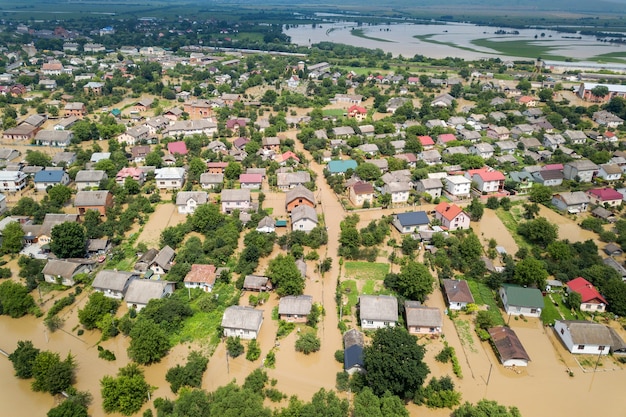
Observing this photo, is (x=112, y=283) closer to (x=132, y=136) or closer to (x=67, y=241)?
(x=67, y=241)

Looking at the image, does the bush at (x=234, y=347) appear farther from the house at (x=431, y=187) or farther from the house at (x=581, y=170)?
the house at (x=581, y=170)

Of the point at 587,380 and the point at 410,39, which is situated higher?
the point at 410,39

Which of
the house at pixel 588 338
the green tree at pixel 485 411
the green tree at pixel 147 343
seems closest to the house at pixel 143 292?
the green tree at pixel 147 343

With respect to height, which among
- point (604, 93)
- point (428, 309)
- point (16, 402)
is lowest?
point (16, 402)

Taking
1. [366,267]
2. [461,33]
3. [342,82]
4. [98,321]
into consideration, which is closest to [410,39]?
[461,33]

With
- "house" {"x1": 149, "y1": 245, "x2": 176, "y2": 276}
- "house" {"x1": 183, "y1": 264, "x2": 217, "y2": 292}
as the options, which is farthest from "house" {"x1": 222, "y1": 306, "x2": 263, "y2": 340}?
"house" {"x1": 149, "y1": 245, "x2": 176, "y2": 276}

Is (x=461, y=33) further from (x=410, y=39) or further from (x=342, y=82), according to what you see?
(x=342, y=82)

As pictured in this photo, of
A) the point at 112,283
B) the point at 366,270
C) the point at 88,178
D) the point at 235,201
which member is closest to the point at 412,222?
the point at 366,270
